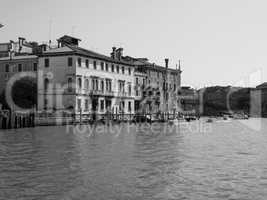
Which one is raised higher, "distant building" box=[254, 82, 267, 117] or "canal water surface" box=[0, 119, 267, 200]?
"distant building" box=[254, 82, 267, 117]

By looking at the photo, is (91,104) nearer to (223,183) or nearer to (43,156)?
(43,156)

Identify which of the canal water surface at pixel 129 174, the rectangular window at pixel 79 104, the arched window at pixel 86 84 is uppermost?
the arched window at pixel 86 84

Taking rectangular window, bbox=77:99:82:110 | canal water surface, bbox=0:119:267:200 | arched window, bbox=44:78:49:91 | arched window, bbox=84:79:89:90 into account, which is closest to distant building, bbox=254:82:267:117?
arched window, bbox=84:79:89:90

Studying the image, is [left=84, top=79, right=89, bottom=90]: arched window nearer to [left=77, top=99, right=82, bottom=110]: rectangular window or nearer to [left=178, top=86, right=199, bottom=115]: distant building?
[left=77, top=99, right=82, bottom=110]: rectangular window

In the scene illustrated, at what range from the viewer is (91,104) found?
61844 mm

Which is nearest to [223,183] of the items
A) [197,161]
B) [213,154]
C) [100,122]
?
[197,161]

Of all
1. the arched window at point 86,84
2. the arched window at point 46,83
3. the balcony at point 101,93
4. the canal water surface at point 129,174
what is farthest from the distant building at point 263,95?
the canal water surface at point 129,174

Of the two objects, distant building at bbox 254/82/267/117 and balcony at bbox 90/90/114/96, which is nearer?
balcony at bbox 90/90/114/96

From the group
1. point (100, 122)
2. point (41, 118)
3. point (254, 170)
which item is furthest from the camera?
point (100, 122)

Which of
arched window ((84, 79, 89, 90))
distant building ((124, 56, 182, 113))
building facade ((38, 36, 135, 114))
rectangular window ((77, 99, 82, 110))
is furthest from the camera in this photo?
distant building ((124, 56, 182, 113))

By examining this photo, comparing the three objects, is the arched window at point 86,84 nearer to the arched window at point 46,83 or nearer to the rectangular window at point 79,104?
the rectangular window at point 79,104

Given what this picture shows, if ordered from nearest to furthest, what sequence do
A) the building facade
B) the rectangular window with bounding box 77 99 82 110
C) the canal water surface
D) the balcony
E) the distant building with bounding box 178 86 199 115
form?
the canal water surface → the building facade → the rectangular window with bounding box 77 99 82 110 → the balcony → the distant building with bounding box 178 86 199 115

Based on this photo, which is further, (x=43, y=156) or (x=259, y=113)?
(x=259, y=113)

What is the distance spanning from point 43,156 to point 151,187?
887cm
